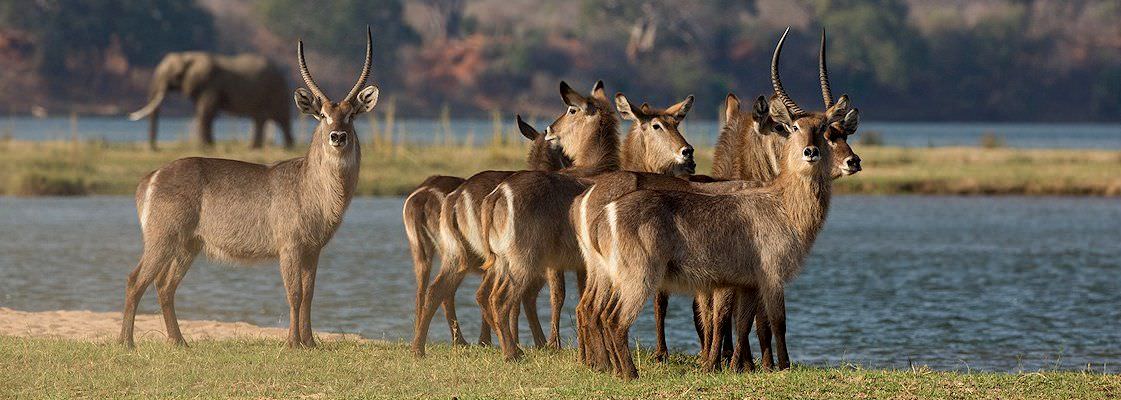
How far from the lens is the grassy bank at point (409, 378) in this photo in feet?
26.1

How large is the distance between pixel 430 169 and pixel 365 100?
→ 15944 millimetres

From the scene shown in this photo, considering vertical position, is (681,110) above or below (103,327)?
above

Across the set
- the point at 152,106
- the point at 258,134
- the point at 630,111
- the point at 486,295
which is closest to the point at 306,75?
→ the point at 486,295

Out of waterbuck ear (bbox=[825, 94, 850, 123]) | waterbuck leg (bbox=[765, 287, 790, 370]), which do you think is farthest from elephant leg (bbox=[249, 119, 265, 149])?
waterbuck leg (bbox=[765, 287, 790, 370])

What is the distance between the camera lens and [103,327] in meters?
11.4

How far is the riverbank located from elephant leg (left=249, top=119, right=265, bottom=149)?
20.1 meters

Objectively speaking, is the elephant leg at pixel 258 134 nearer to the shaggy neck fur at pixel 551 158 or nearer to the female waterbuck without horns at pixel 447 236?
the shaggy neck fur at pixel 551 158

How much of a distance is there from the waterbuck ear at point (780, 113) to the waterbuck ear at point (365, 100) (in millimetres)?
2444

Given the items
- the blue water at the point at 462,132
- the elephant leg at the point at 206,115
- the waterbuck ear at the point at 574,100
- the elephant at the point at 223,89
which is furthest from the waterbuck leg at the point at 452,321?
the blue water at the point at 462,132

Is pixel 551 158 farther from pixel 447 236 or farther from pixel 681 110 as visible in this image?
pixel 447 236

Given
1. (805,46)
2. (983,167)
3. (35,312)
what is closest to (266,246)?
(35,312)

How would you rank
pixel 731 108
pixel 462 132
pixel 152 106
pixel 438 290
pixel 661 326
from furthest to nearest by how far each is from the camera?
1. pixel 462 132
2. pixel 152 106
3. pixel 731 108
4. pixel 661 326
5. pixel 438 290

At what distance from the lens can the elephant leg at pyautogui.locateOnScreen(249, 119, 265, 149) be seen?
3031 cm

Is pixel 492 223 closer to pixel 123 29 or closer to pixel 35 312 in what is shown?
pixel 35 312
